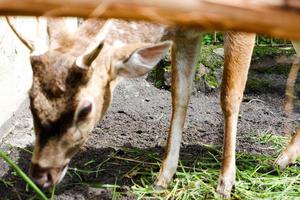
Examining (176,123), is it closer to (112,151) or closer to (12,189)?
(112,151)

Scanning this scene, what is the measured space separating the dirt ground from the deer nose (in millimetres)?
536

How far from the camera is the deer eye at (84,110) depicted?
3.44 metres

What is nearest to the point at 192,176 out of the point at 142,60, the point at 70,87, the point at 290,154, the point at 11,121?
the point at 290,154

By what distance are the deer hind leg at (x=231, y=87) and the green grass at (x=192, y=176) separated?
99 millimetres

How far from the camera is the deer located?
3.36 m

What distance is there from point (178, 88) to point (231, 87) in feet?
1.39

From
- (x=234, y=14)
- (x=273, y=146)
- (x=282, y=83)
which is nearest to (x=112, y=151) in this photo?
(x=273, y=146)

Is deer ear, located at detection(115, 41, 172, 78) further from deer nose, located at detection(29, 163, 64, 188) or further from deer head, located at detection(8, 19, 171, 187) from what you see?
deer nose, located at detection(29, 163, 64, 188)

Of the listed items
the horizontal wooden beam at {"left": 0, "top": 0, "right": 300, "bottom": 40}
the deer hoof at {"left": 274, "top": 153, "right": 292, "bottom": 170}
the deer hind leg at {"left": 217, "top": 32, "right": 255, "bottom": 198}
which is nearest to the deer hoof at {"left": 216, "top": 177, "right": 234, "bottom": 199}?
the deer hind leg at {"left": 217, "top": 32, "right": 255, "bottom": 198}

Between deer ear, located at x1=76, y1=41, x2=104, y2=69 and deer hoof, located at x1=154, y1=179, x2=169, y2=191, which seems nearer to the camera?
deer ear, located at x1=76, y1=41, x2=104, y2=69

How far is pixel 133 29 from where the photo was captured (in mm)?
3969

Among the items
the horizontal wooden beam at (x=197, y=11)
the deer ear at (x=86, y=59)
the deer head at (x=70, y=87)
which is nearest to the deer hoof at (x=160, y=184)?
the deer head at (x=70, y=87)

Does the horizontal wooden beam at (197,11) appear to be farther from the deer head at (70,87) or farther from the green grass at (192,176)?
the green grass at (192,176)

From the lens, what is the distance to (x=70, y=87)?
11.1 feet
